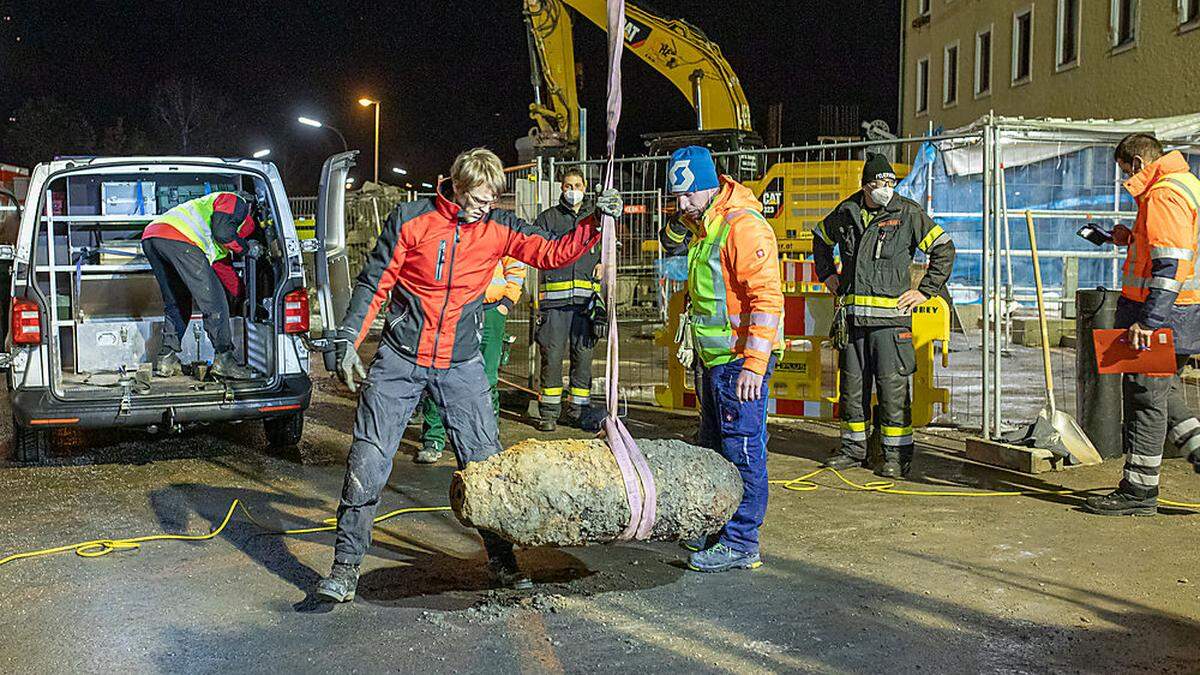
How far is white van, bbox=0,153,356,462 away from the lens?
7172 millimetres

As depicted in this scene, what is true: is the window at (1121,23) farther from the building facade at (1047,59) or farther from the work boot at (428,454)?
the work boot at (428,454)

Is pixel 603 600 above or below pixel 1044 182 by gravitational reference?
below

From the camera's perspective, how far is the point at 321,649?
4.25m

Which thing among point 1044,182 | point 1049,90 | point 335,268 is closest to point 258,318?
point 335,268

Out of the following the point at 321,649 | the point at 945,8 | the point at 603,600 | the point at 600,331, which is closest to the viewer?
the point at 321,649

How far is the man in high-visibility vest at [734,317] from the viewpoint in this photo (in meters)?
5.16

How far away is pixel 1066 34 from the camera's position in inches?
872

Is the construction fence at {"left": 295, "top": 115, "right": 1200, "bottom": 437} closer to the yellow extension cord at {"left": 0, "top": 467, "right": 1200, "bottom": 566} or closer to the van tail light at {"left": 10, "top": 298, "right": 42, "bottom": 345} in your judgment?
the yellow extension cord at {"left": 0, "top": 467, "right": 1200, "bottom": 566}

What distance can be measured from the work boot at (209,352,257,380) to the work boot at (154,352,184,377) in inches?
16.8

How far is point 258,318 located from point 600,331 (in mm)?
2672

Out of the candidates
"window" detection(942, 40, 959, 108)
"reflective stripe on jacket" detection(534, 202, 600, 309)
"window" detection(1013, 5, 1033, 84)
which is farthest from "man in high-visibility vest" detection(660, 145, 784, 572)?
"window" detection(942, 40, 959, 108)

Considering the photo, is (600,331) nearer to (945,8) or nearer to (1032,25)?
(1032,25)

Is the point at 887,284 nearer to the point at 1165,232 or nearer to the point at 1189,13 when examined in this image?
the point at 1165,232

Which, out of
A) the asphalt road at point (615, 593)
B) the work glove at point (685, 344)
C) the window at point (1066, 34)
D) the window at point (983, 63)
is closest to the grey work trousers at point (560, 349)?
the asphalt road at point (615, 593)
